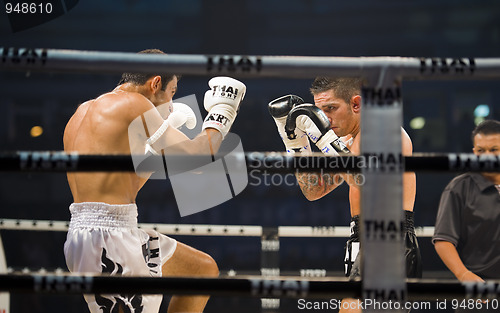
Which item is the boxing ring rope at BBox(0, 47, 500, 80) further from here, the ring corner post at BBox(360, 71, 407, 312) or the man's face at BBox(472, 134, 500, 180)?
the man's face at BBox(472, 134, 500, 180)

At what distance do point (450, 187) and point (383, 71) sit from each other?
138cm

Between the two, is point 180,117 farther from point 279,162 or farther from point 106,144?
point 279,162

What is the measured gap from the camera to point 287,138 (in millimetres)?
2396

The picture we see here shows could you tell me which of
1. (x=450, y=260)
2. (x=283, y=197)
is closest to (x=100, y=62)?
(x=450, y=260)

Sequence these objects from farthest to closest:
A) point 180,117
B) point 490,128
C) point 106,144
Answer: point 180,117
point 490,128
point 106,144

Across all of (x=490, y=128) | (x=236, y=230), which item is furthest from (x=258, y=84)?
(x=490, y=128)

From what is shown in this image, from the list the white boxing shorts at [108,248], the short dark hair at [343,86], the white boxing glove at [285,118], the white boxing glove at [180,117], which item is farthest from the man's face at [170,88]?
the short dark hair at [343,86]

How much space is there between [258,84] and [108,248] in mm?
5878

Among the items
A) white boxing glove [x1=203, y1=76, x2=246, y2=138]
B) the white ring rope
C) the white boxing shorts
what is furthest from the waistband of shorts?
the white ring rope

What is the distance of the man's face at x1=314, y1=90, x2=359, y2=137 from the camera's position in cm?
258

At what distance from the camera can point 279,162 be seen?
1091 millimetres

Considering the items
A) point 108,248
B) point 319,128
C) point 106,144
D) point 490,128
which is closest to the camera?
point 108,248

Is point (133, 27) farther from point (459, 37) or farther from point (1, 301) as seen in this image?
point (1, 301)

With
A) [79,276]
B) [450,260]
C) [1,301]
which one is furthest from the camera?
[1,301]
